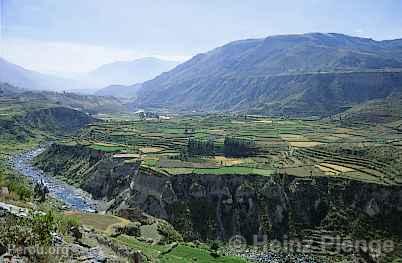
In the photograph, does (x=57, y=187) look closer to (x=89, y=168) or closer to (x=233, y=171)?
(x=89, y=168)

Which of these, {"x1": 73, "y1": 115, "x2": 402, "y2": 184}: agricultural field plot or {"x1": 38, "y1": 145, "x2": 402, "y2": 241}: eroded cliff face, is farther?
{"x1": 73, "y1": 115, "x2": 402, "y2": 184}: agricultural field plot

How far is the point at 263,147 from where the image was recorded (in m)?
92.5

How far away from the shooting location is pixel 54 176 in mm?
98062

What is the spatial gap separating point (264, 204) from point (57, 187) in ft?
135

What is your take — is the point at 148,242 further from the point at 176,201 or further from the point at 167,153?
the point at 167,153

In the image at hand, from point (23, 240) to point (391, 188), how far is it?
54.6 metres

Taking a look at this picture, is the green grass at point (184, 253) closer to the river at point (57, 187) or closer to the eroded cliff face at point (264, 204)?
the eroded cliff face at point (264, 204)

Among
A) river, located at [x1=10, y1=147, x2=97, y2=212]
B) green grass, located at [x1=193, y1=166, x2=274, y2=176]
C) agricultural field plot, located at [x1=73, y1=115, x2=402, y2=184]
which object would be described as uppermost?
agricultural field plot, located at [x1=73, y1=115, x2=402, y2=184]

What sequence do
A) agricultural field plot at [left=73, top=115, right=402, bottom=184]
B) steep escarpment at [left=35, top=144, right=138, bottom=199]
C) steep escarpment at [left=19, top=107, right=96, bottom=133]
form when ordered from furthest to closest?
1. steep escarpment at [left=19, top=107, right=96, bottom=133]
2. steep escarpment at [left=35, top=144, right=138, bottom=199]
3. agricultural field plot at [left=73, top=115, right=402, bottom=184]

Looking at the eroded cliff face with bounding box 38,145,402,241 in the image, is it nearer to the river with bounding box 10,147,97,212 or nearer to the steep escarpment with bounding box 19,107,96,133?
the river with bounding box 10,147,97,212

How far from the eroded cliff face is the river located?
6563mm

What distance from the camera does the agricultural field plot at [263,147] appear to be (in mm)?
72000

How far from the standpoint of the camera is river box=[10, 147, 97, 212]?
76.0 meters

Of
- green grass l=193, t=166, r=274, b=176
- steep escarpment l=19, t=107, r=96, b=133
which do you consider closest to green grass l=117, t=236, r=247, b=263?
green grass l=193, t=166, r=274, b=176
